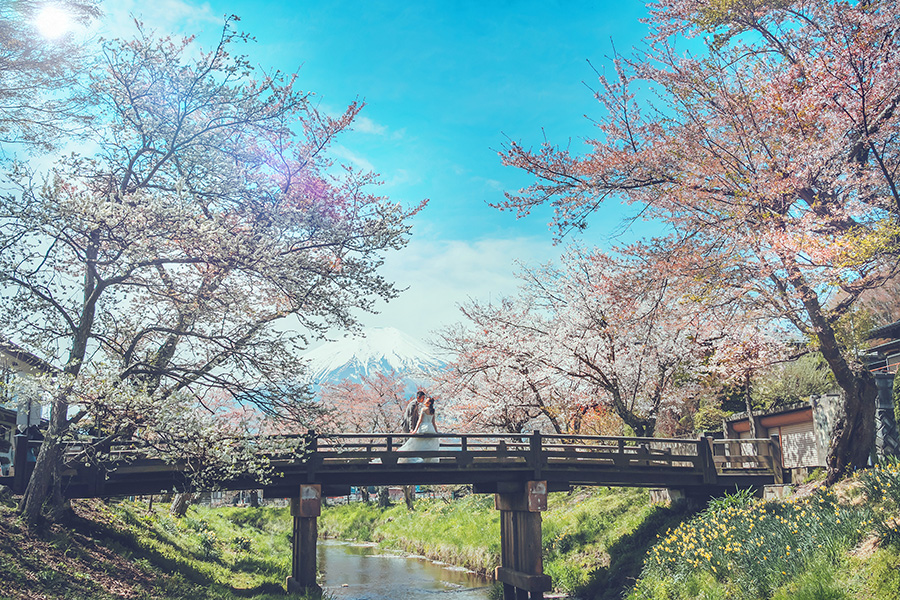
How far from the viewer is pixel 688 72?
496 inches

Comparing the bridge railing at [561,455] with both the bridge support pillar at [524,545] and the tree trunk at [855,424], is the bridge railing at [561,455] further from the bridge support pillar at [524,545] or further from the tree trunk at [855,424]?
the tree trunk at [855,424]

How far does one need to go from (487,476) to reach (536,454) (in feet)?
5.07

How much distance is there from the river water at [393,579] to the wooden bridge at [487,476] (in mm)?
3377

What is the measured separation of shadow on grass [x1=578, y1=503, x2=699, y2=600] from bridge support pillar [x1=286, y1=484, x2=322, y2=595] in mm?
7661

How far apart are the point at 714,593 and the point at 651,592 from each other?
2642mm

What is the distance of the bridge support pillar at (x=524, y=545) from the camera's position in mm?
16000

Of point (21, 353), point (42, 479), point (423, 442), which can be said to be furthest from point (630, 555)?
point (21, 353)

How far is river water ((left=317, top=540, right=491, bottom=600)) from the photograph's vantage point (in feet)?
63.3

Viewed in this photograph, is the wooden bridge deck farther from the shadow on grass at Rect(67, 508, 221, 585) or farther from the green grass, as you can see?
the green grass

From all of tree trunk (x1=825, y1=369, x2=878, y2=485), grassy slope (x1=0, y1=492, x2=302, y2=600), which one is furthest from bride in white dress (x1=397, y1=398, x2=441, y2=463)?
tree trunk (x1=825, y1=369, x2=878, y2=485)

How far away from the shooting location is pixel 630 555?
1667cm

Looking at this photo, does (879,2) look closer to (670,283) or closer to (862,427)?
(670,283)

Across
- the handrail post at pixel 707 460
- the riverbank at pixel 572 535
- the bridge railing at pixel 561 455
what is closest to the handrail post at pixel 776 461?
the bridge railing at pixel 561 455

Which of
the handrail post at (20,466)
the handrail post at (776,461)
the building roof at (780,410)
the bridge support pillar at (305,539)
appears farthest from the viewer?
the building roof at (780,410)
